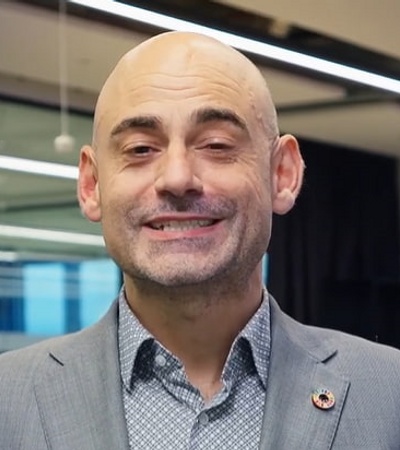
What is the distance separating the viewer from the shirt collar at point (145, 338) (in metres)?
1.49

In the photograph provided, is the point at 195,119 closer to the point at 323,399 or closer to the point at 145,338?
the point at 145,338

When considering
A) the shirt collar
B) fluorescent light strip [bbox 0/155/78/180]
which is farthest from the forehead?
fluorescent light strip [bbox 0/155/78/180]

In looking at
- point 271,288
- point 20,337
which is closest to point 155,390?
point 20,337

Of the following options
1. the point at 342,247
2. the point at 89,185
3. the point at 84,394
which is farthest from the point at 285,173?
the point at 342,247

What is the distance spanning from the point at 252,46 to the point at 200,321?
2.85 meters

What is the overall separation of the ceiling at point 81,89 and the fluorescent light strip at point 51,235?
0.12 feet

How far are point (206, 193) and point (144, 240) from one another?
11 centimetres

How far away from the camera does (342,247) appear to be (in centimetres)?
871

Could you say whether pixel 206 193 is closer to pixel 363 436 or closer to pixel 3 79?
pixel 363 436

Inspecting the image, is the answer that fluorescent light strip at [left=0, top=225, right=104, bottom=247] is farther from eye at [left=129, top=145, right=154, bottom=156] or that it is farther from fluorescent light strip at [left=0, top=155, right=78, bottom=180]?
eye at [left=129, top=145, right=154, bottom=156]

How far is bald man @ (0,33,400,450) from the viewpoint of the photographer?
4.63ft

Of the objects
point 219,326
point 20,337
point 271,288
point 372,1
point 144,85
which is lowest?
point 271,288

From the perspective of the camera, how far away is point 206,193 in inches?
55.3

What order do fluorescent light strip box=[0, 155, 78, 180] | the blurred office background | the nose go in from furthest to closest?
fluorescent light strip box=[0, 155, 78, 180] → the blurred office background → the nose
